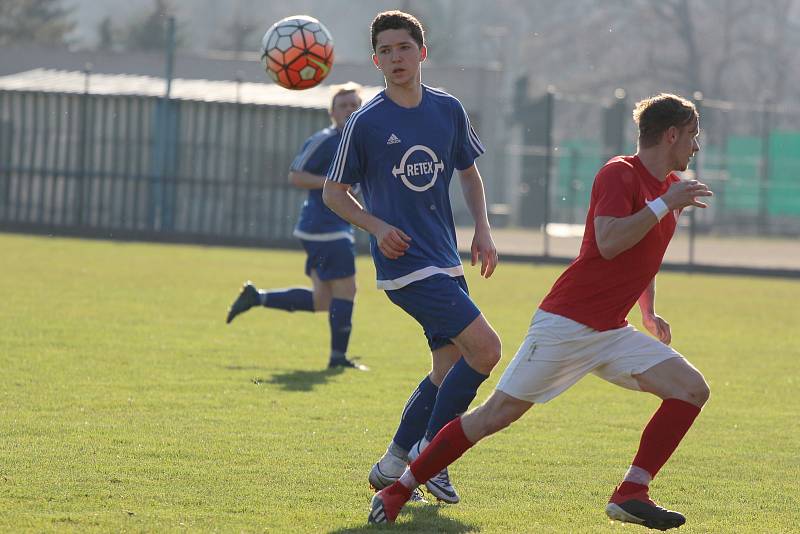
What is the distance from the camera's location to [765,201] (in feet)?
103

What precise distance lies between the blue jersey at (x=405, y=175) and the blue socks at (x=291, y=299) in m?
4.79

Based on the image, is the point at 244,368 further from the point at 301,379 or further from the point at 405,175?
the point at 405,175

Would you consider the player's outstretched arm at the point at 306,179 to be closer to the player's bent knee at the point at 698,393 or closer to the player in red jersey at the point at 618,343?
the player in red jersey at the point at 618,343

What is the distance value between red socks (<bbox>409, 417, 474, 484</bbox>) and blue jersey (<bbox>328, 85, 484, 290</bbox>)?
699mm

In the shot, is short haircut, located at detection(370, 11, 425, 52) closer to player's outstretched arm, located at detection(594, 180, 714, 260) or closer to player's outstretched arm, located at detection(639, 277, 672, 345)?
player's outstretched arm, located at detection(594, 180, 714, 260)

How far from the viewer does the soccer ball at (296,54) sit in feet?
32.3

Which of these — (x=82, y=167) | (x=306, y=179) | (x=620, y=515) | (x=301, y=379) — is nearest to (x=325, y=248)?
(x=306, y=179)

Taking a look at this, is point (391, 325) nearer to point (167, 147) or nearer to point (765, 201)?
point (167, 147)

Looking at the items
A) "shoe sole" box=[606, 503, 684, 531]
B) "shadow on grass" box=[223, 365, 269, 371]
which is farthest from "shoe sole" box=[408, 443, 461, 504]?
"shadow on grass" box=[223, 365, 269, 371]

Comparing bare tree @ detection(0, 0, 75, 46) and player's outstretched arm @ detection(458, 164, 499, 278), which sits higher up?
bare tree @ detection(0, 0, 75, 46)

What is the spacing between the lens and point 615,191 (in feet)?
16.5

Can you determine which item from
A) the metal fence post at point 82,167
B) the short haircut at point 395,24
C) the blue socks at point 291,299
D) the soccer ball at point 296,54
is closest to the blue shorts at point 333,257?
the blue socks at point 291,299

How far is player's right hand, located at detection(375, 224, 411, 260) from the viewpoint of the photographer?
5527mm

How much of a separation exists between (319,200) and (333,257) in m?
0.43
